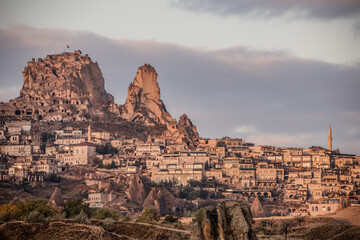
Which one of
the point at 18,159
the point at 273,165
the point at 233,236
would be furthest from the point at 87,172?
the point at 233,236

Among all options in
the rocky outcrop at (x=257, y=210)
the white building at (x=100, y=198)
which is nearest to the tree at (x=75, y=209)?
the rocky outcrop at (x=257, y=210)

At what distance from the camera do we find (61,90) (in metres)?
163

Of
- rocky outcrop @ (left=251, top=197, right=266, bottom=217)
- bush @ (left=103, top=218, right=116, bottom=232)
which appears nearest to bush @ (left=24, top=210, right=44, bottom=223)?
bush @ (left=103, top=218, right=116, bottom=232)

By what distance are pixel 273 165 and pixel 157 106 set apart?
41.9m

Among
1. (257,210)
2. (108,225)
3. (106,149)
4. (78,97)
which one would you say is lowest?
(108,225)

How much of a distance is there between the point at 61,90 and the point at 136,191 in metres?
56.1

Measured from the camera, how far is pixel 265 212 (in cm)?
10269

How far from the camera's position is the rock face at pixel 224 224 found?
88.1ft

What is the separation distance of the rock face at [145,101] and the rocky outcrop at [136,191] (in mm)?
45962

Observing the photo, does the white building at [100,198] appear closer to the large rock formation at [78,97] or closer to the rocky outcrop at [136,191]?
the rocky outcrop at [136,191]

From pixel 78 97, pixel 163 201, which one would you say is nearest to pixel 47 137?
pixel 78 97

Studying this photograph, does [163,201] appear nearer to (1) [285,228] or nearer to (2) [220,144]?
(2) [220,144]

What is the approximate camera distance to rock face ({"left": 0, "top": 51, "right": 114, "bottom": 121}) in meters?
158

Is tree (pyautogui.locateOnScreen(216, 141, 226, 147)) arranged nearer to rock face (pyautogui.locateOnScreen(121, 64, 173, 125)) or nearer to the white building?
rock face (pyautogui.locateOnScreen(121, 64, 173, 125))
